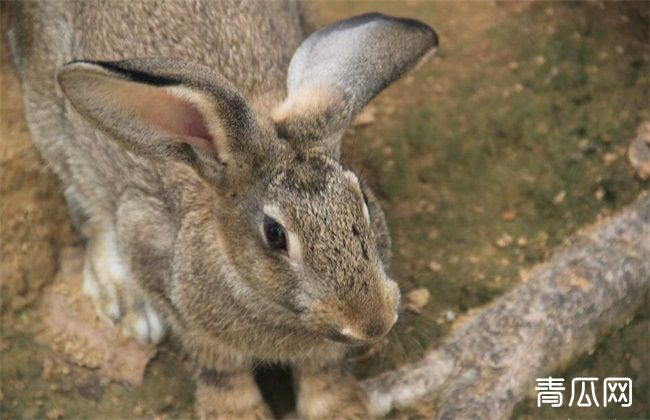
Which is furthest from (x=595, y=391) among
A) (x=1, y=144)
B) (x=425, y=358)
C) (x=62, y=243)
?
(x=1, y=144)

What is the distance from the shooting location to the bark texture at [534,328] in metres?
4.08

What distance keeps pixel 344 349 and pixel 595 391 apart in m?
1.06

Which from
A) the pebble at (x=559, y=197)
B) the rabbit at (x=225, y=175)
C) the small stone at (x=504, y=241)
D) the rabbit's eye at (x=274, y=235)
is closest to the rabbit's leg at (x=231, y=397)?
the rabbit at (x=225, y=175)

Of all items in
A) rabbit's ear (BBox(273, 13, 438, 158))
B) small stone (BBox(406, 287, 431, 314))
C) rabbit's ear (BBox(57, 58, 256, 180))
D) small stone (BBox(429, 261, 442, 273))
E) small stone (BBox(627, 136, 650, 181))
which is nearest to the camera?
rabbit's ear (BBox(57, 58, 256, 180))

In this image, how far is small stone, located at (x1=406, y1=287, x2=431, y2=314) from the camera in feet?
14.2

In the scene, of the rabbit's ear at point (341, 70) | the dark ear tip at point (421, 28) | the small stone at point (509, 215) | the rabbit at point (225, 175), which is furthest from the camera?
the small stone at point (509, 215)

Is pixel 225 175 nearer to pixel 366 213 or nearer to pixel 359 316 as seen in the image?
pixel 366 213

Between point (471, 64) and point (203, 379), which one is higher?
point (471, 64)

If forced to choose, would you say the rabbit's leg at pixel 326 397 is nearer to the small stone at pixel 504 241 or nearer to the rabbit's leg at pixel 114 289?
the rabbit's leg at pixel 114 289

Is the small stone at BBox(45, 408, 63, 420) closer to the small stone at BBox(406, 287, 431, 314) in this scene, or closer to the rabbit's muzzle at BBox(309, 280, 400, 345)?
the rabbit's muzzle at BBox(309, 280, 400, 345)

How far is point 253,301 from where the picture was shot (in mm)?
3658

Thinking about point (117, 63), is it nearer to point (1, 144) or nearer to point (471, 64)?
point (1, 144)

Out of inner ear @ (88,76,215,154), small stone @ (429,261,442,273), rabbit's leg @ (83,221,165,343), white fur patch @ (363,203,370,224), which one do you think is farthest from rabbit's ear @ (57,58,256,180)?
small stone @ (429,261,442,273)

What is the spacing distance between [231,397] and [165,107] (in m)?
1.22
